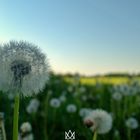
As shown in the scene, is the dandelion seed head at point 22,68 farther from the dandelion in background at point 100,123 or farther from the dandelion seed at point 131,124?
the dandelion seed at point 131,124

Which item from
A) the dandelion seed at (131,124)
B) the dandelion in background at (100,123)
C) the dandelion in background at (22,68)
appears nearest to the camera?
the dandelion in background at (22,68)

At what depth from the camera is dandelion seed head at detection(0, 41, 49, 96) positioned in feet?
4.40

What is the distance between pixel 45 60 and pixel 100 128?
0.72 m

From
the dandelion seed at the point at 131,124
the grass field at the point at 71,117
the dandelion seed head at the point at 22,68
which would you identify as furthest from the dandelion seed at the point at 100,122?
the dandelion seed at the point at 131,124

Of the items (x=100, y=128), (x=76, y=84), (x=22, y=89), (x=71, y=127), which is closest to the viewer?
(x=22, y=89)

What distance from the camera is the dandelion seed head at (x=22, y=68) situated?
1.34m

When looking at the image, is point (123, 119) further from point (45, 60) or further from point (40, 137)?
point (45, 60)

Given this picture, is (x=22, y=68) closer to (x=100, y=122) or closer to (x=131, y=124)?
(x=100, y=122)

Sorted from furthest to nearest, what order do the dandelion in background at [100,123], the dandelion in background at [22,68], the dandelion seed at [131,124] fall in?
the dandelion seed at [131,124] < the dandelion in background at [100,123] < the dandelion in background at [22,68]

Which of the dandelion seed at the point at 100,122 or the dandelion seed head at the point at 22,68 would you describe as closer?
the dandelion seed head at the point at 22,68

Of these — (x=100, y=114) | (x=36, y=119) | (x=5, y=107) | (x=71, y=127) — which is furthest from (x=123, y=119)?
(x=100, y=114)

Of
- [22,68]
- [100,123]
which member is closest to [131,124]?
[100,123]

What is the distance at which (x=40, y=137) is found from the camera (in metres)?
3.65

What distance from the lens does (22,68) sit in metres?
1.35
